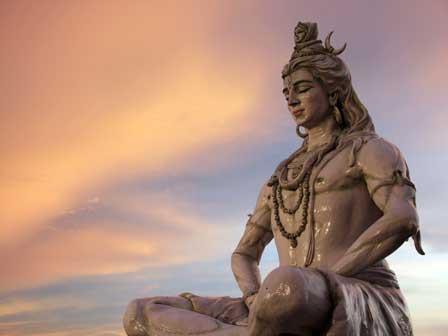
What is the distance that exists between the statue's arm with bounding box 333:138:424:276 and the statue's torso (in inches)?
4.8

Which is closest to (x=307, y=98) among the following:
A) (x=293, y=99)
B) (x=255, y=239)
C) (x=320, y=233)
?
(x=293, y=99)

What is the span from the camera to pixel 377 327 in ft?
16.1

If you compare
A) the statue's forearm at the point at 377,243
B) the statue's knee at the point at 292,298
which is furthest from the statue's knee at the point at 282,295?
the statue's forearm at the point at 377,243

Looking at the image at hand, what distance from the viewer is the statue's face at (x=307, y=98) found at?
618 cm

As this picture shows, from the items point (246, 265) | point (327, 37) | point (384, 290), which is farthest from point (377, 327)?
point (327, 37)

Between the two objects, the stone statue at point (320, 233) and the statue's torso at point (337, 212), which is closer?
the stone statue at point (320, 233)

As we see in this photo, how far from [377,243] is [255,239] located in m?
1.48

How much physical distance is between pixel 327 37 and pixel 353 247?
1.97 m

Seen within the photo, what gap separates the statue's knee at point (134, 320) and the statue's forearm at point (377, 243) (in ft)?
5.00

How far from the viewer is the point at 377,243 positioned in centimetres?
525

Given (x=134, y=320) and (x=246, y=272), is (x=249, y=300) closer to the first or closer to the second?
(x=246, y=272)

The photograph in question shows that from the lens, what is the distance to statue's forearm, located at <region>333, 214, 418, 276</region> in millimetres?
5219

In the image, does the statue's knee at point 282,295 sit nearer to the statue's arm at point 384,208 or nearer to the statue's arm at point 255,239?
the statue's arm at point 384,208

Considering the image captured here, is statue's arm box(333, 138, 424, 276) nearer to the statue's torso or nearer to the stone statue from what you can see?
the stone statue
